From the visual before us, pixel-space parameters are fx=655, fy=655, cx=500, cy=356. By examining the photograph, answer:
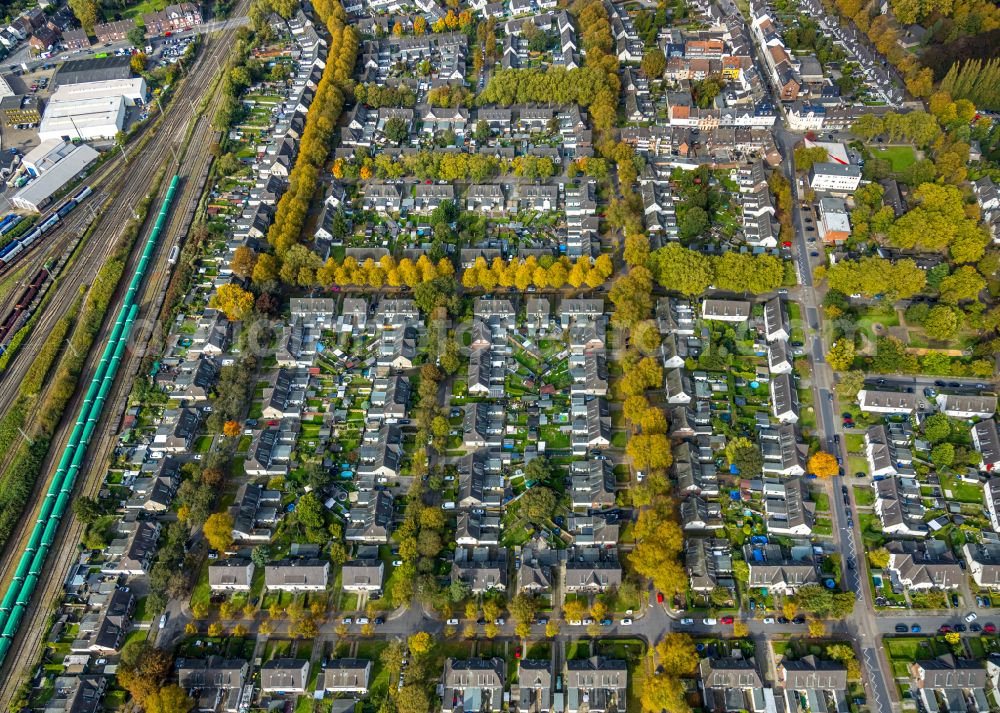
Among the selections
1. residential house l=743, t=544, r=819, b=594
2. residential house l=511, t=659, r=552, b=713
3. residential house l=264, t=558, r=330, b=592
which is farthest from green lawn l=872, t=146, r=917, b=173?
residential house l=264, t=558, r=330, b=592

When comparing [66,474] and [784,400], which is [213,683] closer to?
[66,474]

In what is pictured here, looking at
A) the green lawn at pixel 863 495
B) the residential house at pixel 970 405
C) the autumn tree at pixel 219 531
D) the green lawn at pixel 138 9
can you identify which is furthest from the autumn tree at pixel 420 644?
the green lawn at pixel 138 9

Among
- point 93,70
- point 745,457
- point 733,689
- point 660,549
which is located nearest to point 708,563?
point 660,549

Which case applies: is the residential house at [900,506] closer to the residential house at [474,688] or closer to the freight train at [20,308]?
the residential house at [474,688]

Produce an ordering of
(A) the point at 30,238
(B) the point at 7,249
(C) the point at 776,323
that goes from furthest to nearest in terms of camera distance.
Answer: (A) the point at 30,238
(B) the point at 7,249
(C) the point at 776,323

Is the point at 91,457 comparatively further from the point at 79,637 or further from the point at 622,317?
the point at 622,317

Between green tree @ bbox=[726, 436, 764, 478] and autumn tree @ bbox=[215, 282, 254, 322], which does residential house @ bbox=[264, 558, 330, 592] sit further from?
green tree @ bbox=[726, 436, 764, 478]
